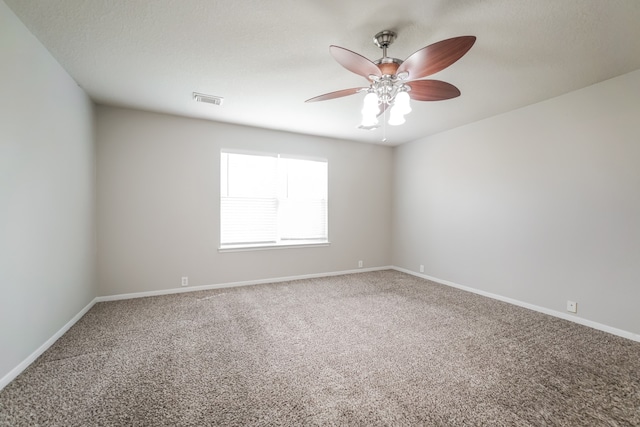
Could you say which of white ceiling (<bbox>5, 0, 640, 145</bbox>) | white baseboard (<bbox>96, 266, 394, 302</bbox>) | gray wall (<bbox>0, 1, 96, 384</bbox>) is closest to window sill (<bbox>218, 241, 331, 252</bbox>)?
white baseboard (<bbox>96, 266, 394, 302</bbox>)

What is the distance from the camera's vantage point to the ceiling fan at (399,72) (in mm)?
1688

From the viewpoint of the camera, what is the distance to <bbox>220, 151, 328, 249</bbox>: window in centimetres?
426

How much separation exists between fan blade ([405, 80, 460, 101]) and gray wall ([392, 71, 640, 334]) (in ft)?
6.16

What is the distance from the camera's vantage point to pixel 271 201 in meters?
4.54

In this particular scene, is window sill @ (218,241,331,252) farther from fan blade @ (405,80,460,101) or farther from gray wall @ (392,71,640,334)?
fan blade @ (405,80,460,101)

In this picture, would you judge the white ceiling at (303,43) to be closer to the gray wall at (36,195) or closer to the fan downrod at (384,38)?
the fan downrod at (384,38)

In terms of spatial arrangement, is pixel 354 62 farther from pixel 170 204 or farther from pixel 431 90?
pixel 170 204

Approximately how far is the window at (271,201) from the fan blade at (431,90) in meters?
2.75

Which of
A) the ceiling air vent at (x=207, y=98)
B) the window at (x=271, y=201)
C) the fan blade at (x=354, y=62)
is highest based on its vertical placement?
the ceiling air vent at (x=207, y=98)

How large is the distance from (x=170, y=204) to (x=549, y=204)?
193 inches

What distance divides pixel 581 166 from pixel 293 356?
141 inches

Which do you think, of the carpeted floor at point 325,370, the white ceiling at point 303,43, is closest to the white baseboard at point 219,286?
the carpeted floor at point 325,370

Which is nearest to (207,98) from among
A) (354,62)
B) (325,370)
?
(354,62)

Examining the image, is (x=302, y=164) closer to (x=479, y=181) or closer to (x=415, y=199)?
(x=415, y=199)
